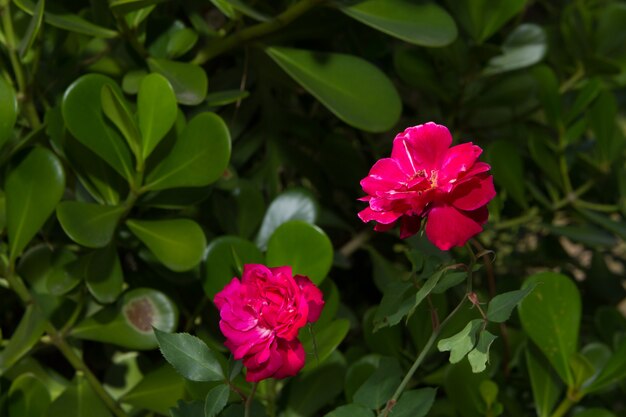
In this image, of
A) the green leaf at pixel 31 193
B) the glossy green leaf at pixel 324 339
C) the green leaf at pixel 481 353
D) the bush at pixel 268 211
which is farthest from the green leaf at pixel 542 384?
the green leaf at pixel 31 193

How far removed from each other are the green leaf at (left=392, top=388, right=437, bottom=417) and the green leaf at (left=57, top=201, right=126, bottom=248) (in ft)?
0.77

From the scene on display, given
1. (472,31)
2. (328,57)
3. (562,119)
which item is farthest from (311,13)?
(562,119)

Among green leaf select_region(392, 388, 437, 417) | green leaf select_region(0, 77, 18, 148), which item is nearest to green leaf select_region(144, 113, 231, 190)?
green leaf select_region(0, 77, 18, 148)

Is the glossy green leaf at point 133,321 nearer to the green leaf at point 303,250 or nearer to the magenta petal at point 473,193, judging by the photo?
the green leaf at point 303,250

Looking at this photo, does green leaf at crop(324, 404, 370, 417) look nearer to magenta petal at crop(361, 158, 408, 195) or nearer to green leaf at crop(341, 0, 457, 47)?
magenta petal at crop(361, 158, 408, 195)

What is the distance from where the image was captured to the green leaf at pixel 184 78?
29.1 inches

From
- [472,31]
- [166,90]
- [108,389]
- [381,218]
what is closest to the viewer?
[381,218]

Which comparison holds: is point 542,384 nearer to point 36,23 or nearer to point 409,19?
point 409,19

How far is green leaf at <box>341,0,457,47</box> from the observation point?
79 centimetres

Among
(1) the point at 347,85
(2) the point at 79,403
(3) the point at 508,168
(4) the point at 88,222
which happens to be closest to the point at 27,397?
(2) the point at 79,403

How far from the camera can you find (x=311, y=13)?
87 centimetres

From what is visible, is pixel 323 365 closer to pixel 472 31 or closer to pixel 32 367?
pixel 32 367

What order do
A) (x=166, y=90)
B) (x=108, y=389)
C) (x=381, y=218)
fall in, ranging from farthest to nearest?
(x=108, y=389), (x=166, y=90), (x=381, y=218)

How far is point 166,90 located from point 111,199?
0.12m
